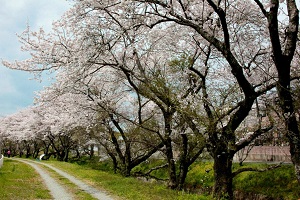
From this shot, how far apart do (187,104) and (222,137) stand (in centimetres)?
183

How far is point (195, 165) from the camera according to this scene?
26766 mm

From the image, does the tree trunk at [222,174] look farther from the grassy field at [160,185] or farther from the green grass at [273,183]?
the green grass at [273,183]

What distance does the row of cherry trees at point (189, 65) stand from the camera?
9.13 m

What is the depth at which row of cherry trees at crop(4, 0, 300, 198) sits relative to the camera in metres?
9.13

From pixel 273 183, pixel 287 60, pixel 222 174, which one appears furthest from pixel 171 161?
pixel 287 60

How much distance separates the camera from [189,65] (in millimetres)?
13406

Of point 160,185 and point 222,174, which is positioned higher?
point 222,174

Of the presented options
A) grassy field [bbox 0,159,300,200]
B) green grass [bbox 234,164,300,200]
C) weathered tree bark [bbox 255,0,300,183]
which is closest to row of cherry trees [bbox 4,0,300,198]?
weathered tree bark [bbox 255,0,300,183]

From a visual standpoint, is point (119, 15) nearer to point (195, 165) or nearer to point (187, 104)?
point (187, 104)

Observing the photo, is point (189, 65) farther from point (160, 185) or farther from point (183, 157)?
point (160, 185)

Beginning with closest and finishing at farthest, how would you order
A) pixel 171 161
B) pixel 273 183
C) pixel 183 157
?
pixel 183 157
pixel 171 161
pixel 273 183

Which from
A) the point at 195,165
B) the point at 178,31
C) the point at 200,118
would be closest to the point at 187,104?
the point at 200,118

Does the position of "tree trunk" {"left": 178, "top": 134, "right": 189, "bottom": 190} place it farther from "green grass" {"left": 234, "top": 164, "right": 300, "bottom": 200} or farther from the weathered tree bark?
the weathered tree bark

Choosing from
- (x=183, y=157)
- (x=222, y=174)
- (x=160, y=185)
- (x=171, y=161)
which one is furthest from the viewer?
(x=160, y=185)
